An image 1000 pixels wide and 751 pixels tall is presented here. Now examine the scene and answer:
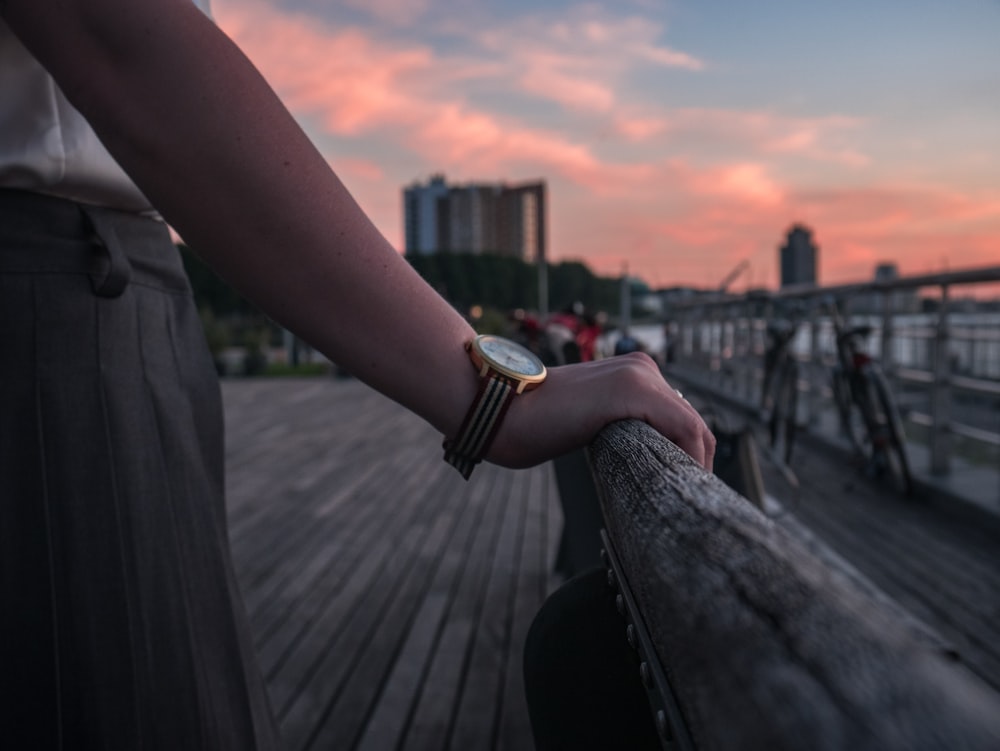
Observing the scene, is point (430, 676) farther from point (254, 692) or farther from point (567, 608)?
point (567, 608)

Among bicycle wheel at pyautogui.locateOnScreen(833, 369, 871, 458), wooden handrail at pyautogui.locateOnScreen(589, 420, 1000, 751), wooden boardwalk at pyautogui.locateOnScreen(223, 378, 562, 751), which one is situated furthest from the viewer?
bicycle wheel at pyautogui.locateOnScreen(833, 369, 871, 458)

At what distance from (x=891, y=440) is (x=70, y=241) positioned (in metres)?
4.86

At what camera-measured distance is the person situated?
547mm

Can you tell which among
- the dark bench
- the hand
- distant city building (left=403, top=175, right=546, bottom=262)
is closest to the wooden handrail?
the dark bench

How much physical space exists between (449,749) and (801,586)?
2077 mm

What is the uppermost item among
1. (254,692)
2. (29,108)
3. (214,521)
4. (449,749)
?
(29,108)

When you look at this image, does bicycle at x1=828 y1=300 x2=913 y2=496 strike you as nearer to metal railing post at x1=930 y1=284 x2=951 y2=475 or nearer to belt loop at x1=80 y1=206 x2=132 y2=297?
metal railing post at x1=930 y1=284 x2=951 y2=475

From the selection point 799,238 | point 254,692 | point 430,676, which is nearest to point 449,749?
point 430,676

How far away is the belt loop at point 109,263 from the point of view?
30.6 inches

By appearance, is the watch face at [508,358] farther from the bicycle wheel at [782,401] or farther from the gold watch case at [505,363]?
the bicycle wheel at [782,401]

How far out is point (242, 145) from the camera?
54cm

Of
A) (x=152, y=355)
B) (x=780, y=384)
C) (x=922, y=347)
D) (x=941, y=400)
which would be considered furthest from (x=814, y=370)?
(x=152, y=355)

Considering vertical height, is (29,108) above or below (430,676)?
above

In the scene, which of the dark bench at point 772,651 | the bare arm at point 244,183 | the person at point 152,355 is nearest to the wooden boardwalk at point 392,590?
the person at point 152,355
